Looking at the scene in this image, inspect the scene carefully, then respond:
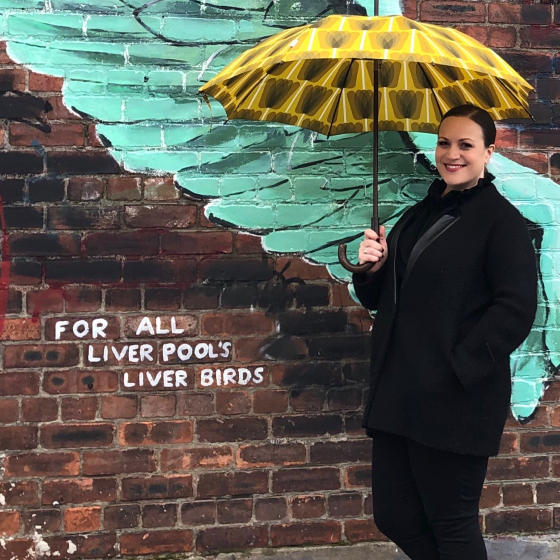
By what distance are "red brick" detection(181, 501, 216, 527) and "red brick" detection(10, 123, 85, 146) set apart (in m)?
1.53

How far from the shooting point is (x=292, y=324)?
2.67 m

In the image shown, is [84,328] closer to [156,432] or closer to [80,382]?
[80,382]

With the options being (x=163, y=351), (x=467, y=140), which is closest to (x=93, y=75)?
(x=163, y=351)

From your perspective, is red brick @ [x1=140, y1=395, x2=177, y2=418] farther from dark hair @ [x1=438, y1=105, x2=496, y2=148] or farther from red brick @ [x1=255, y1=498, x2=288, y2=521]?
dark hair @ [x1=438, y1=105, x2=496, y2=148]

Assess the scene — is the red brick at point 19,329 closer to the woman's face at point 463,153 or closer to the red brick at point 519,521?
the woman's face at point 463,153

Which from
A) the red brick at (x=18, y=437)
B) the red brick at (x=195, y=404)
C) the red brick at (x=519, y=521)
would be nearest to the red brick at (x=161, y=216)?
the red brick at (x=195, y=404)

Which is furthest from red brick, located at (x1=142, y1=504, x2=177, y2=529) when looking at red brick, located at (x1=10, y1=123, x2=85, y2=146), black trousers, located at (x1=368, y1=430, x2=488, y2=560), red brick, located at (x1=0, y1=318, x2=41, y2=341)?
red brick, located at (x1=10, y1=123, x2=85, y2=146)

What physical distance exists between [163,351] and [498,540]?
1.66 metres

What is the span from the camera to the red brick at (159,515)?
2631 mm

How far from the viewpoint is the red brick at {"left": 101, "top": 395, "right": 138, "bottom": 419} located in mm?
2594

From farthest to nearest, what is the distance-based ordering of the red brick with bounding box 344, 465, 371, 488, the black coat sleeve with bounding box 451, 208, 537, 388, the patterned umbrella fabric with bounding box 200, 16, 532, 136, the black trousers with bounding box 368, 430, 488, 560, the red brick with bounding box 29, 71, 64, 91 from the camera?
the red brick with bounding box 344, 465, 371, 488 → the red brick with bounding box 29, 71, 64, 91 → the black trousers with bounding box 368, 430, 488, 560 → the black coat sleeve with bounding box 451, 208, 537, 388 → the patterned umbrella fabric with bounding box 200, 16, 532, 136

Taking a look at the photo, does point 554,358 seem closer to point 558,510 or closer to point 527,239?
point 558,510

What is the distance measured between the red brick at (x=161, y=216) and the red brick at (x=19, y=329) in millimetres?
554

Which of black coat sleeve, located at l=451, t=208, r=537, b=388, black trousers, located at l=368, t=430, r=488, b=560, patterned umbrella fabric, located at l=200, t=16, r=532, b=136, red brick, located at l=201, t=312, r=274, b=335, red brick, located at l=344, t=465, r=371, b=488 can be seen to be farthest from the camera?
red brick, located at l=344, t=465, r=371, b=488
